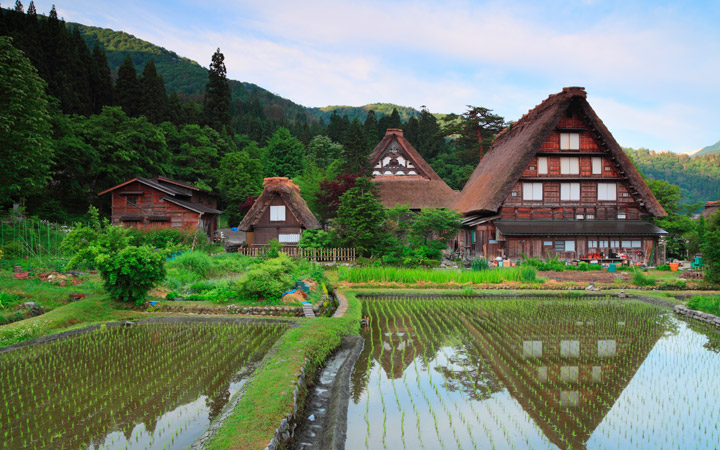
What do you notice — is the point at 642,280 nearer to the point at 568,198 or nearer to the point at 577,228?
the point at 577,228

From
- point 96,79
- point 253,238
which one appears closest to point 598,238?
point 253,238

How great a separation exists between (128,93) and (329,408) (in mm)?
43897

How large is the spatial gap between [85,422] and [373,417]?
3495 mm

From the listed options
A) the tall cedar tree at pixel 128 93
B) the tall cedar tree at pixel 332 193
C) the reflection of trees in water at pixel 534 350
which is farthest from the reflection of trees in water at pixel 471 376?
the tall cedar tree at pixel 128 93

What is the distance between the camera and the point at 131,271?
10.6 metres

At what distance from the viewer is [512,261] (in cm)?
2106

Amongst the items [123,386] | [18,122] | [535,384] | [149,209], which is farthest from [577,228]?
[18,122]

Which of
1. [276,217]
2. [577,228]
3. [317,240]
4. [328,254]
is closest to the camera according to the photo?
[328,254]

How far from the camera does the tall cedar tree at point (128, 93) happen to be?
39.6 metres

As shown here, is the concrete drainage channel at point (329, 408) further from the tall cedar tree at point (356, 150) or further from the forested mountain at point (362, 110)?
the forested mountain at point (362, 110)

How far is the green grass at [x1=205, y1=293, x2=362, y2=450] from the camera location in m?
4.17

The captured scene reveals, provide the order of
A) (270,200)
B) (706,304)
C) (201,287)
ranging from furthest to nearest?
(270,200) < (201,287) < (706,304)

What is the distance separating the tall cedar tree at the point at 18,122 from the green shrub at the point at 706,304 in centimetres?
2616

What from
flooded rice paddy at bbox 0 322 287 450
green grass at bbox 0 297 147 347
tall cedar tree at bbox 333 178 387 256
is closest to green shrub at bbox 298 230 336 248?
tall cedar tree at bbox 333 178 387 256
